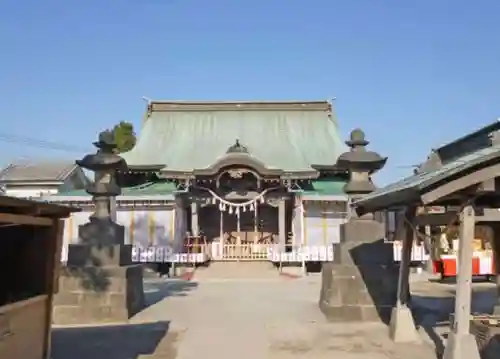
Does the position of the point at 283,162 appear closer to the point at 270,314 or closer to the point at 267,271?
the point at 267,271

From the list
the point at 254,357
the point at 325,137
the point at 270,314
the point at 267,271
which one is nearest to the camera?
the point at 254,357

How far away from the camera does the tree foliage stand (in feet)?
139

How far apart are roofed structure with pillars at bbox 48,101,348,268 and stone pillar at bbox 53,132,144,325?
11501 millimetres

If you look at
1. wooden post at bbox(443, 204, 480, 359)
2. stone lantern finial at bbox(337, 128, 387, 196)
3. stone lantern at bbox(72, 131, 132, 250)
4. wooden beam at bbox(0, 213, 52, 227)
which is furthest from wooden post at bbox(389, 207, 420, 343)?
stone lantern at bbox(72, 131, 132, 250)

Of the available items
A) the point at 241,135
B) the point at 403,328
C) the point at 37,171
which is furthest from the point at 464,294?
the point at 37,171

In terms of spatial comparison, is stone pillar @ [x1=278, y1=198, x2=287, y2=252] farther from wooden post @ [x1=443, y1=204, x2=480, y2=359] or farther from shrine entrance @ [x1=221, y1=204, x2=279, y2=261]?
wooden post @ [x1=443, y1=204, x2=480, y2=359]

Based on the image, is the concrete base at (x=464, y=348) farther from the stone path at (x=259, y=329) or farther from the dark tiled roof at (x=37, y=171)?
the dark tiled roof at (x=37, y=171)

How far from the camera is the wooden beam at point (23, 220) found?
18.4ft

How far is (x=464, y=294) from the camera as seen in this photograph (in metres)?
7.12

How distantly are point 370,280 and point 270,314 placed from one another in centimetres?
248

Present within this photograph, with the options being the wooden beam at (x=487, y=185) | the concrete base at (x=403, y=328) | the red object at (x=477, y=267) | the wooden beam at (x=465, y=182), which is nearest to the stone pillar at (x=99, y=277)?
the concrete base at (x=403, y=328)

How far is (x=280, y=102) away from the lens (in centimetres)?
3503

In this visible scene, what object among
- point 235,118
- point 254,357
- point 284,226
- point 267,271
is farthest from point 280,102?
point 254,357

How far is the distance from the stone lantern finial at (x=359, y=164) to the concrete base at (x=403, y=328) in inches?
170
